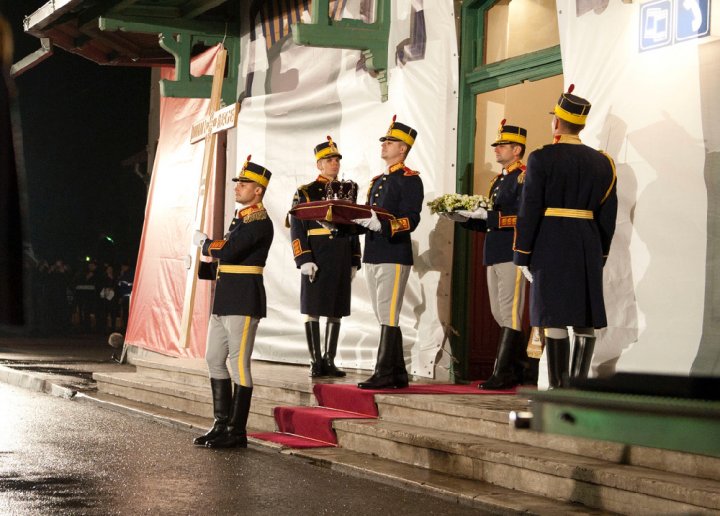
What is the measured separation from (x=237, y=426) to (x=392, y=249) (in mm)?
1836

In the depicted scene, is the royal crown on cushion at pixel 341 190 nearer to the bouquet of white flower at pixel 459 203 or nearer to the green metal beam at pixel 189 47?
the bouquet of white flower at pixel 459 203

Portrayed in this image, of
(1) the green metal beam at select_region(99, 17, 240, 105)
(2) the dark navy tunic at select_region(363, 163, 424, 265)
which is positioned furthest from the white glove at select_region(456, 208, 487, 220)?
(1) the green metal beam at select_region(99, 17, 240, 105)

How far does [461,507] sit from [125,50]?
37.8 feet

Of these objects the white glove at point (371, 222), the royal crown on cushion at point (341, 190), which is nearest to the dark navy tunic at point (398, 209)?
the white glove at point (371, 222)

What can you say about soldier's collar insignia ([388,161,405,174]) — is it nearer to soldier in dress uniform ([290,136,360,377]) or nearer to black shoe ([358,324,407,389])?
soldier in dress uniform ([290,136,360,377])

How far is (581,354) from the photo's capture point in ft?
20.9

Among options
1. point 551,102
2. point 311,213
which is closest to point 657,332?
point 311,213

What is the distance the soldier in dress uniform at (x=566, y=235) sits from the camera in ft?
20.7

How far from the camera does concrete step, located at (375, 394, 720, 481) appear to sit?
5.26 m

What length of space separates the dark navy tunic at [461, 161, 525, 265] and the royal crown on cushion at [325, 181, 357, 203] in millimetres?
1491

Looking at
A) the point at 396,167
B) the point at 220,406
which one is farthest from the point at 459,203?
the point at 220,406

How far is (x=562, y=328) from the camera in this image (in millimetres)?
6453

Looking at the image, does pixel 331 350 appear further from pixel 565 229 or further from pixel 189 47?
pixel 189 47

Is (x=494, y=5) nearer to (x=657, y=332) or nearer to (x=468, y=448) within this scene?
(x=657, y=332)
